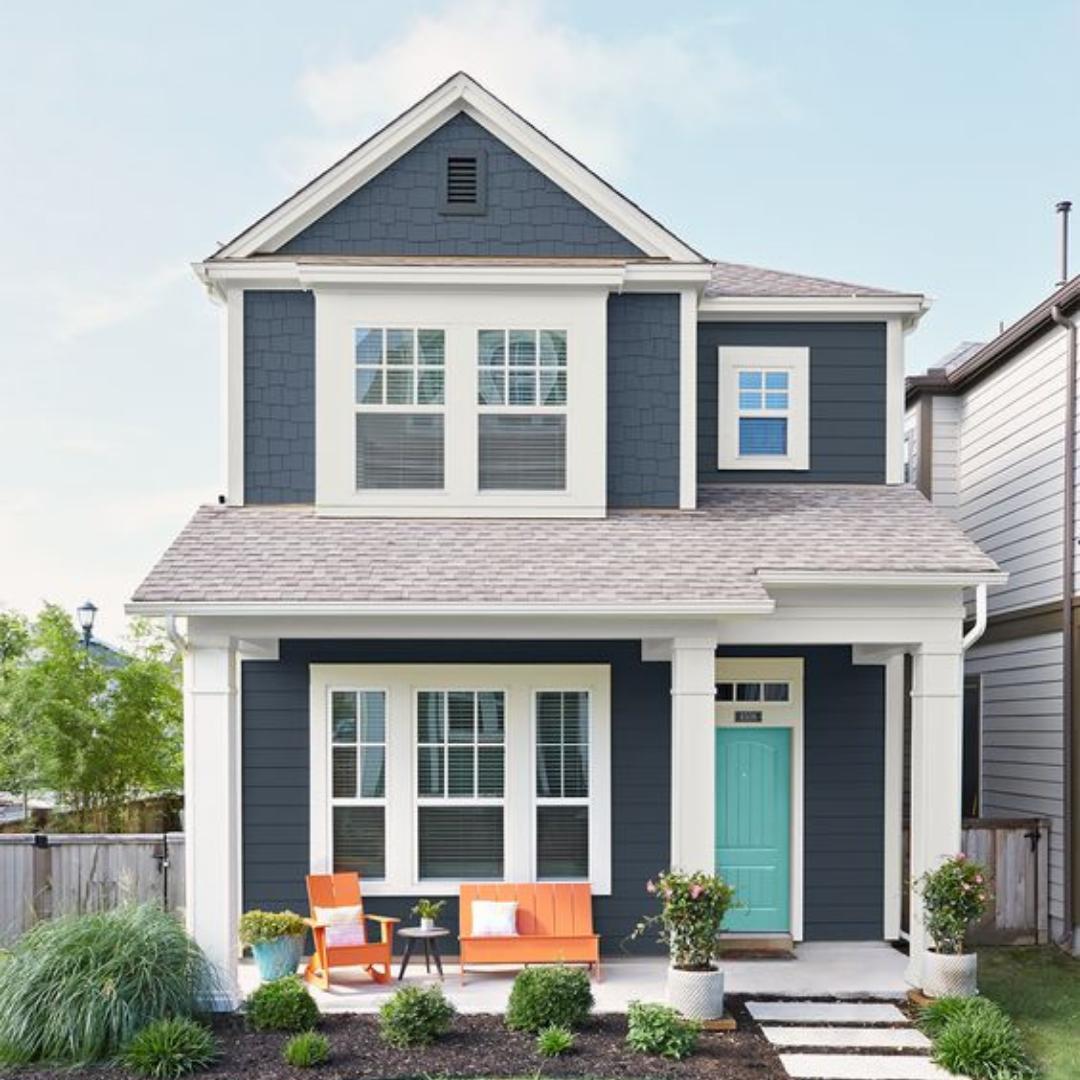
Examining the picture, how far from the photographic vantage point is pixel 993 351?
45.6ft

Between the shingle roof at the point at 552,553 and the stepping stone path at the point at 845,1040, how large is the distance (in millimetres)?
3061

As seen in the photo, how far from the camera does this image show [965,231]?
20.0m

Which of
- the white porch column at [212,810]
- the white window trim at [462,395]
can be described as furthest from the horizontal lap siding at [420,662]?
the white porch column at [212,810]

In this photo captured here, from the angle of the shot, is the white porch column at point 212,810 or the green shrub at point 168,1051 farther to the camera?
the white porch column at point 212,810

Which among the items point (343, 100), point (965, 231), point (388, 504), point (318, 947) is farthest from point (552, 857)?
point (965, 231)

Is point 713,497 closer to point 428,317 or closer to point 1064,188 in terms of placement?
point 428,317

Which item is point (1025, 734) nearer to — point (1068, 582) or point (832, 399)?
point (1068, 582)

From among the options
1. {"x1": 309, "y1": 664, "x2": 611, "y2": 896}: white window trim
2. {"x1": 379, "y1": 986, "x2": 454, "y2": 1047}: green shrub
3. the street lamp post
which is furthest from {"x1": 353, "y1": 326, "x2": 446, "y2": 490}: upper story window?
the street lamp post

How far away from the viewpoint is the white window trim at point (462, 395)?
1134 cm

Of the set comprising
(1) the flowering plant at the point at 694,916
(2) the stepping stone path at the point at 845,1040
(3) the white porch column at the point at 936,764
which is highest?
(3) the white porch column at the point at 936,764

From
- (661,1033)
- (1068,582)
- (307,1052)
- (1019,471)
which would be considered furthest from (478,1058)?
(1019,471)

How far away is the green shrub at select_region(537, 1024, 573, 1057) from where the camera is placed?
8.51 metres

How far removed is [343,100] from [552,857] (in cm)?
888

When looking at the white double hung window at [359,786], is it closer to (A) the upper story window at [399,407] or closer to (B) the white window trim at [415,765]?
(B) the white window trim at [415,765]
